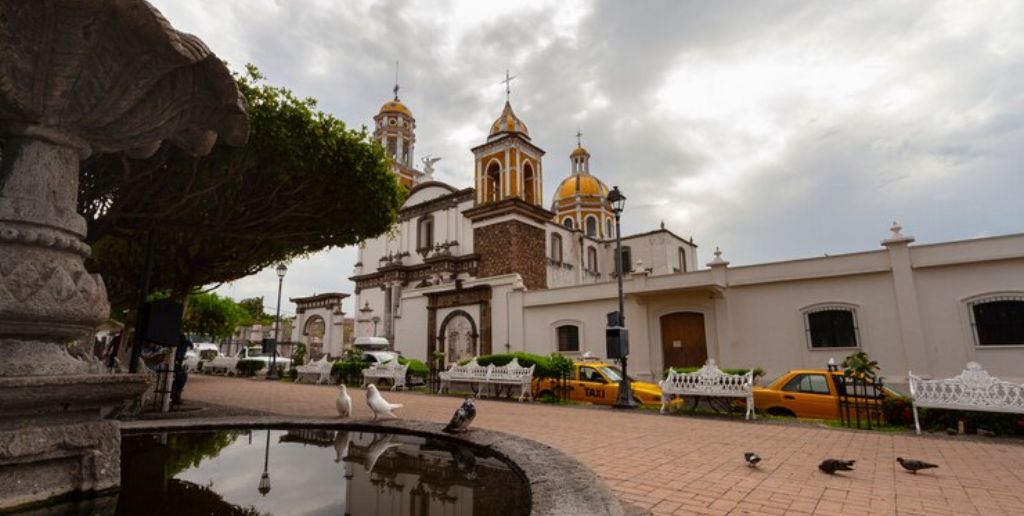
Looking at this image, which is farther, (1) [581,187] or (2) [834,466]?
(1) [581,187]

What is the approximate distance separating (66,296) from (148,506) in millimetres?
1551

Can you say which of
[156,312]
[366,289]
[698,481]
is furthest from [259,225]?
[366,289]

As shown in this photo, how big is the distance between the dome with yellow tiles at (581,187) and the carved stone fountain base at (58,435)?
46422mm

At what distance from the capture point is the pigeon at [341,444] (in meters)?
5.09

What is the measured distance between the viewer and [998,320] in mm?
12750

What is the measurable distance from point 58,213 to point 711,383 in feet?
35.3

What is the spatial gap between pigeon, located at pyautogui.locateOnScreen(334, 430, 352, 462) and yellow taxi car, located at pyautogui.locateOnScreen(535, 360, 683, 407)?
8.03 m

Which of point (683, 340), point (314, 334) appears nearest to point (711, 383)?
point (683, 340)

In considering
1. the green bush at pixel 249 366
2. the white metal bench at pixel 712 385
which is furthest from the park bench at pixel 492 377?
the green bush at pixel 249 366

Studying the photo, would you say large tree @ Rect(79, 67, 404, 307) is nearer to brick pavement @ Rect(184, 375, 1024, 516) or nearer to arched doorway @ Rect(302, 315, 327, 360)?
brick pavement @ Rect(184, 375, 1024, 516)

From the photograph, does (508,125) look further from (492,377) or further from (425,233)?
(492,377)

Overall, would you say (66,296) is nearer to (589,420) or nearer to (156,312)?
(156,312)

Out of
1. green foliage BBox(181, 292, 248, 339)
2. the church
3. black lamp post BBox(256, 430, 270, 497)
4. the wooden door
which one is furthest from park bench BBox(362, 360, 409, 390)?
green foliage BBox(181, 292, 248, 339)

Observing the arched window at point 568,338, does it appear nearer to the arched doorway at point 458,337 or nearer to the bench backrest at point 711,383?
the arched doorway at point 458,337
